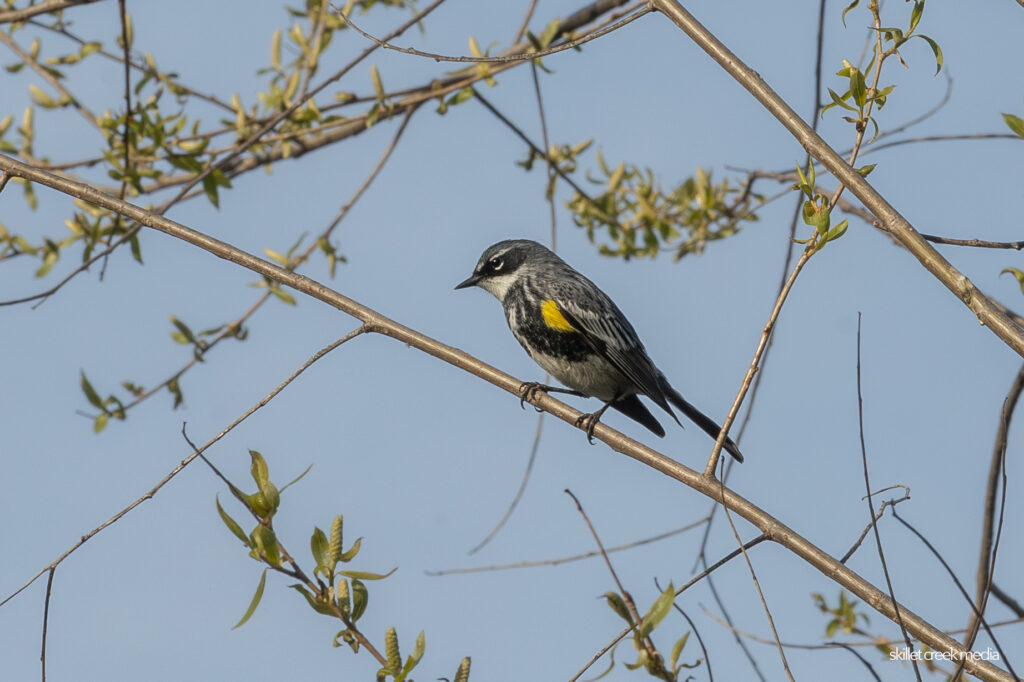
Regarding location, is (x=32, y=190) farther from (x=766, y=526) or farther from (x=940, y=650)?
(x=940, y=650)

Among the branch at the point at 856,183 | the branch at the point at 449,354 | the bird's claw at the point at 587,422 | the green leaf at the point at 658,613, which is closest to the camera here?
the green leaf at the point at 658,613

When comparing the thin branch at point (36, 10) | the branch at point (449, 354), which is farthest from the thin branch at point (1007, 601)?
the thin branch at point (36, 10)

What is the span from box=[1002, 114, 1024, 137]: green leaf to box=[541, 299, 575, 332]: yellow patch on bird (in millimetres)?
3655

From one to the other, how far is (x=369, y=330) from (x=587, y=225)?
3475 millimetres

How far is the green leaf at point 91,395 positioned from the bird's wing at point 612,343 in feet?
8.93

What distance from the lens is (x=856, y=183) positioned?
3.16m

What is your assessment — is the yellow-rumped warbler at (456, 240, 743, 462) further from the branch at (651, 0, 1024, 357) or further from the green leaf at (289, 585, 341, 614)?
the green leaf at (289, 585, 341, 614)

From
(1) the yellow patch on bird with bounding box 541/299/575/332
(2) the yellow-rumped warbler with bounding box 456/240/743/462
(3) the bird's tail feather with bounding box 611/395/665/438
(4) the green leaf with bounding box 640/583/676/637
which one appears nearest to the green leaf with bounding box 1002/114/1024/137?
(4) the green leaf with bounding box 640/583/676/637

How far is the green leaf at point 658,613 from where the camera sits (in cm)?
258

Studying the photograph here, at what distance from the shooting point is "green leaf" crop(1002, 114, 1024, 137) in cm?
319

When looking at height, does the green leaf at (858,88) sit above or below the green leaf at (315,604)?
above

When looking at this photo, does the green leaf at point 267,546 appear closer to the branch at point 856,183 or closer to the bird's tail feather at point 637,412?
the branch at point 856,183

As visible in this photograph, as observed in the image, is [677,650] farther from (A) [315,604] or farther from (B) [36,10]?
(B) [36,10]

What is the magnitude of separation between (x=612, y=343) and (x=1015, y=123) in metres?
3.74
